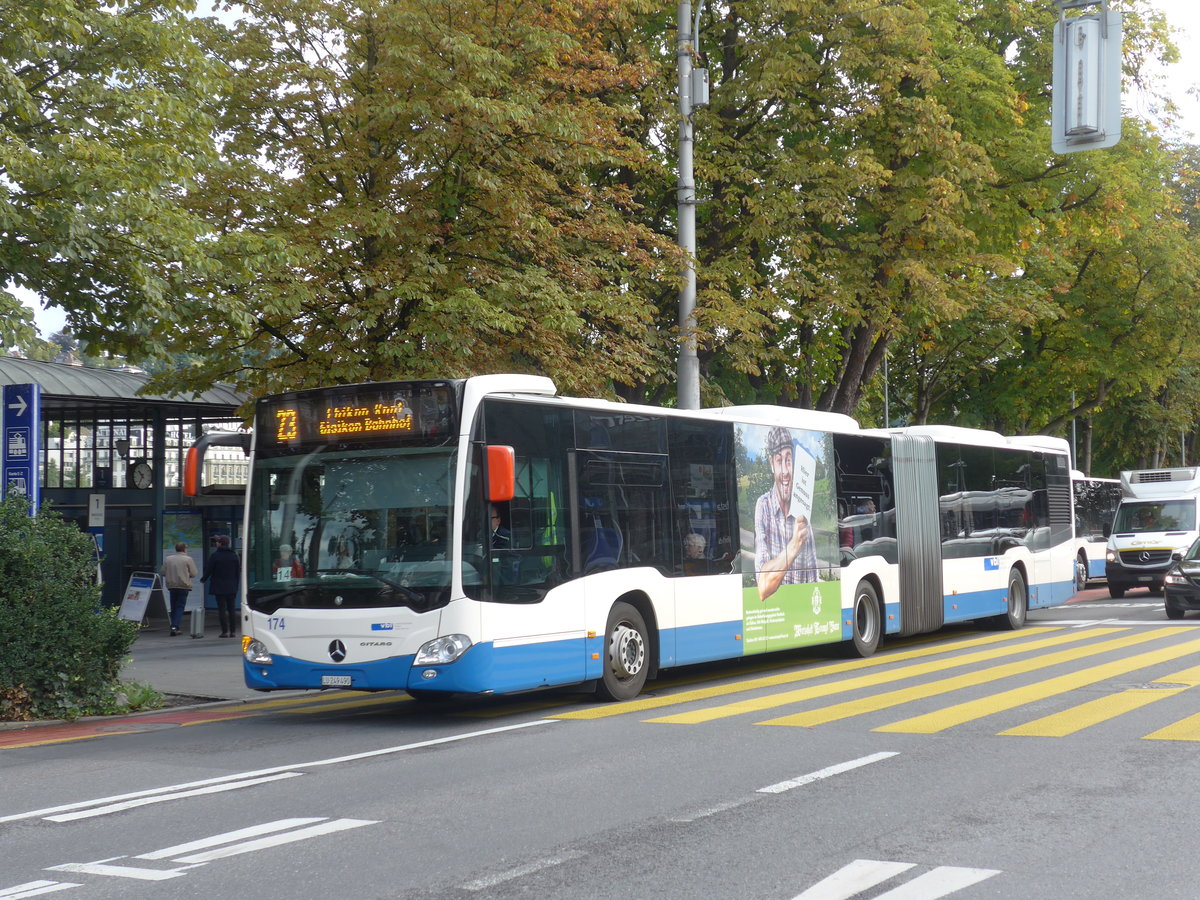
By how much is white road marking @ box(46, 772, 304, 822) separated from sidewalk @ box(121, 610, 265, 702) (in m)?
5.18

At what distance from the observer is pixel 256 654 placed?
39.2 ft

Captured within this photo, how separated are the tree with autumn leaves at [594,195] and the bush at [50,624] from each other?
2.37m

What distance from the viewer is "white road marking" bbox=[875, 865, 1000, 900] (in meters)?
5.54

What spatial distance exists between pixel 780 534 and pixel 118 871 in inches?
416

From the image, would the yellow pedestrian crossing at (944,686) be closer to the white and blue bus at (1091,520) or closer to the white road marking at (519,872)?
the white road marking at (519,872)

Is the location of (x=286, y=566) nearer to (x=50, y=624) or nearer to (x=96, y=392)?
(x=50, y=624)

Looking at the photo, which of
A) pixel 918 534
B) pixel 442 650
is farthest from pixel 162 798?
pixel 918 534

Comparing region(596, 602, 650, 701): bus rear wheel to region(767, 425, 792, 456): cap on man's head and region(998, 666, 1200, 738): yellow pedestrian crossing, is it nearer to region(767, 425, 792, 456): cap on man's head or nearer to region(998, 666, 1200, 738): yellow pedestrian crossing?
region(767, 425, 792, 456): cap on man's head

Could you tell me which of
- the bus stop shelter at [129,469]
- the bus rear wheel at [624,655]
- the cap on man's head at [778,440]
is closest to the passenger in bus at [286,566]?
the bus rear wheel at [624,655]

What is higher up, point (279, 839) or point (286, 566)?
point (286, 566)

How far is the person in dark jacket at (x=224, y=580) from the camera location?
22.4 m

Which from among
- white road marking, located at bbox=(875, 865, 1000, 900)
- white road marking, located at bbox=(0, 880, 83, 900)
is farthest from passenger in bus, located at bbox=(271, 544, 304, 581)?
white road marking, located at bbox=(875, 865, 1000, 900)

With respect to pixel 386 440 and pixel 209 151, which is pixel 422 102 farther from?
pixel 386 440

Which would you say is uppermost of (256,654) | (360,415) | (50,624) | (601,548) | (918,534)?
(360,415)
